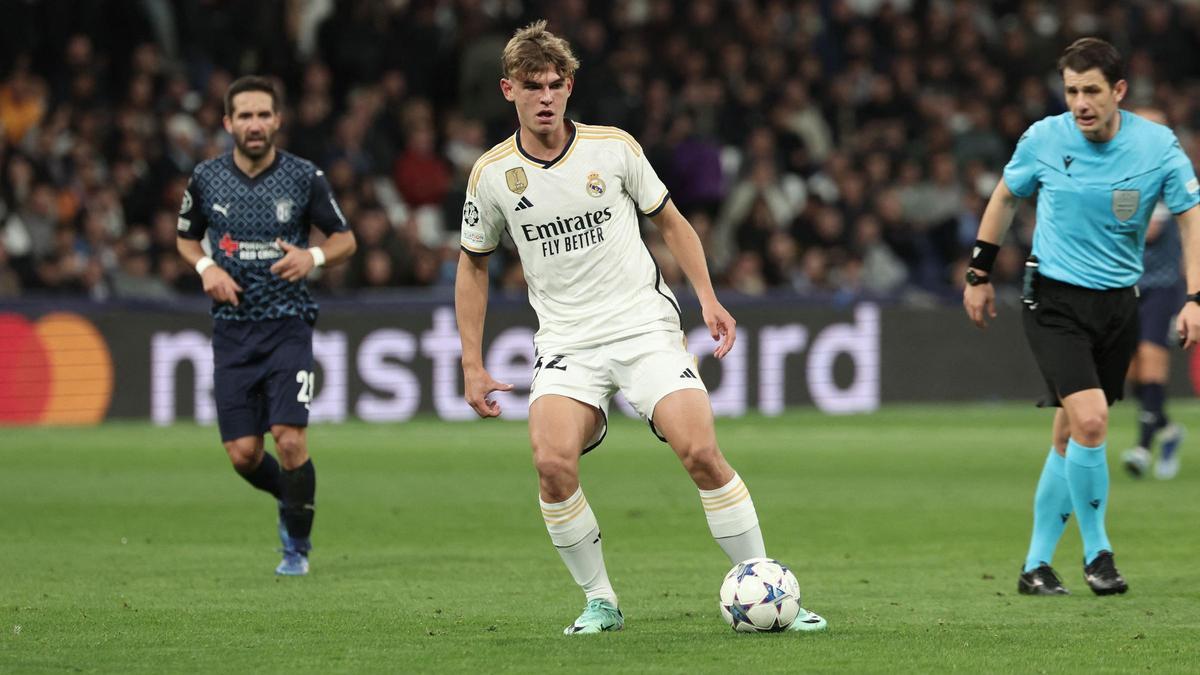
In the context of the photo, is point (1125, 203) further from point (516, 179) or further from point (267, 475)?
point (267, 475)

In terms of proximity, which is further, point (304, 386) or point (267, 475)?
point (267, 475)

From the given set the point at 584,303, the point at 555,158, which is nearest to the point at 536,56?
the point at 555,158

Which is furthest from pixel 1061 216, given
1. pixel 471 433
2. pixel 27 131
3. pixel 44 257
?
pixel 27 131

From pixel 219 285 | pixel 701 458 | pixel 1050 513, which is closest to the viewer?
pixel 701 458

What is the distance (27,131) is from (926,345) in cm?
948

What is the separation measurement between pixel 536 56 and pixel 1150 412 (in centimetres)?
759

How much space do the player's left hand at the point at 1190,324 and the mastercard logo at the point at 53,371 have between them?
39.4ft

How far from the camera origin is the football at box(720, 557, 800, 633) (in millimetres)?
6656

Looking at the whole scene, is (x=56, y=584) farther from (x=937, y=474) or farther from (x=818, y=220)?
(x=818, y=220)

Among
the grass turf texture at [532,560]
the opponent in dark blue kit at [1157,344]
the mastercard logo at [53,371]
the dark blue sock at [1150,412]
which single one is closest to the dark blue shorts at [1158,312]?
the opponent in dark blue kit at [1157,344]

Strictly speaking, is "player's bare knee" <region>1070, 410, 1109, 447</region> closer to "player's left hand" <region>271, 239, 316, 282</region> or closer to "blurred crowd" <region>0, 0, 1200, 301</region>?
"player's left hand" <region>271, 239, 316, 282</region>

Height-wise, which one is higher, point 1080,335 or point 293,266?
point 293,266

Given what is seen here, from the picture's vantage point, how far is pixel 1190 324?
756 centimetres

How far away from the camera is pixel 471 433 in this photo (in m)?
16.8
